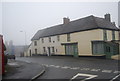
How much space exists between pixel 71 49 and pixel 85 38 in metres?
4.28

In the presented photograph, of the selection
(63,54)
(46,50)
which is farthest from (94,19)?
(46,50)

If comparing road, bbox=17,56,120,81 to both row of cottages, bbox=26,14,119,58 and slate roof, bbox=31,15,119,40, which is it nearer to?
row of cottages, bbox=26,14,119,58

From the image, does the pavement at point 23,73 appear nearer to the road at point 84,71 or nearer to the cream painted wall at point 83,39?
the road at point 84,71

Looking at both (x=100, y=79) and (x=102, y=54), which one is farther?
(x=102, y=54)

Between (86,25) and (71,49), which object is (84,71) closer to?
(86,25)

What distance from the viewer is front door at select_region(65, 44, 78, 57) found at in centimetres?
2755

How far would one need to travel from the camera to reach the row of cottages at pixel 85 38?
23.7 m

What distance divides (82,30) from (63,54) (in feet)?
24.4

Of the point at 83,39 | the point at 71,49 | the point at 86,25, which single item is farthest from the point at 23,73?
the point at 86,25

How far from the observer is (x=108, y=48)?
23422 mm

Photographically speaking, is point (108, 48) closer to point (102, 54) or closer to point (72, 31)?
point (102, 54)

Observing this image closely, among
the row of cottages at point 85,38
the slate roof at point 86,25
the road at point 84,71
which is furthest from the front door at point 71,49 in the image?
the road at point 84,71

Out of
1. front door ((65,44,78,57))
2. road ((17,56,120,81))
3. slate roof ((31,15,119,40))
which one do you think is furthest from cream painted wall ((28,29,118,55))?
road ((17,56,120,81))

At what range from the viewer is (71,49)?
2831 cm
